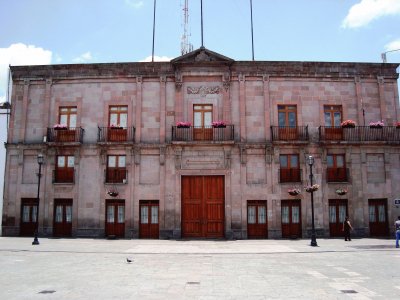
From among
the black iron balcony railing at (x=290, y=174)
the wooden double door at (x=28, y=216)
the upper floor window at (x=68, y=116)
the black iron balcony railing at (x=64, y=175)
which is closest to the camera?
the black iron balcony railing at (x=290, y=174)

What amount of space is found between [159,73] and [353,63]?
1358cm

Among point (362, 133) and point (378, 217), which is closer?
point (378, 217)

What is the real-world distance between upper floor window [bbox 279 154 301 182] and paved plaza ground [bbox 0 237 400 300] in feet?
21.8

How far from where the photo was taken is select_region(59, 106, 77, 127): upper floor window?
26422mm

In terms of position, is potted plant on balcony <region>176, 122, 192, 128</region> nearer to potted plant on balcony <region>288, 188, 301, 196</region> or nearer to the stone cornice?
the stone cornice

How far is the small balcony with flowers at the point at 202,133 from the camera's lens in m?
25.0

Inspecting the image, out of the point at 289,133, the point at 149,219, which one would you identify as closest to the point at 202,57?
the point at 289,133

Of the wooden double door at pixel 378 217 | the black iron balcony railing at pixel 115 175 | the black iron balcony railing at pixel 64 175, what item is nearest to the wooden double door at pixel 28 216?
the black iron balcony railing at pixel 64 175

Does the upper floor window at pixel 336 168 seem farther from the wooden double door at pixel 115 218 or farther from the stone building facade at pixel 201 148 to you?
the wooden double door at pixel 115 218

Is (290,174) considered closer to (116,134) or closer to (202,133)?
(202,133)

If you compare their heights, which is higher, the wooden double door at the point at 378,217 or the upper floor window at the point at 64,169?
the upper floor window at the point at 64,169

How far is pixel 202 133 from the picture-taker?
993 inches

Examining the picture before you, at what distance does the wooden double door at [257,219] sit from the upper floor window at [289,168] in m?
2.22

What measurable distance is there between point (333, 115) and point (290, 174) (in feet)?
17.3
